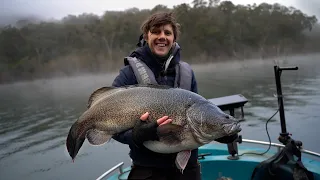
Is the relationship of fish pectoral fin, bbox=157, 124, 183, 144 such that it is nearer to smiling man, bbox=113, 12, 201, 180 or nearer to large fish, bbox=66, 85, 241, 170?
large fish, bbox=66, 85, 241, 170

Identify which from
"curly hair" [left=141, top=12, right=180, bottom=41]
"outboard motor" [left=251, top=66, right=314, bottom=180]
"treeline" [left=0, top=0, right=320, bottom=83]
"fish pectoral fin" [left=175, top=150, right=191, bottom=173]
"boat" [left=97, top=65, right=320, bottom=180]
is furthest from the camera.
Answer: "treeline" [left=0, top=0, right=320, bottom=83]

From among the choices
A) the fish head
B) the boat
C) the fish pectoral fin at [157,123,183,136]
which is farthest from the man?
the boat

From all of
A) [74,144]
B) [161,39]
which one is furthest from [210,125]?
[74,144]

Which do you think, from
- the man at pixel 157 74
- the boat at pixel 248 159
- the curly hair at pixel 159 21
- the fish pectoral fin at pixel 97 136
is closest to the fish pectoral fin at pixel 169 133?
the man at pixel 157 74

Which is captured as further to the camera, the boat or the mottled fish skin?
the boat

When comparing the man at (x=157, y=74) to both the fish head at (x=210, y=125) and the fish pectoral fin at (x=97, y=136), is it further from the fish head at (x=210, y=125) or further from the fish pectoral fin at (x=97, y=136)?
the fish head at (x=210, y=125)

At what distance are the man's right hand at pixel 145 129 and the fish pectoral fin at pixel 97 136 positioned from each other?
12.2 inches

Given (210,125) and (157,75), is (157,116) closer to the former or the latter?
(210,125)

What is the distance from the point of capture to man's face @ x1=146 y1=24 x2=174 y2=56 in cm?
271

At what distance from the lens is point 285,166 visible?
4133mm

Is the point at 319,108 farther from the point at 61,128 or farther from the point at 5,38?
the point at 5,38

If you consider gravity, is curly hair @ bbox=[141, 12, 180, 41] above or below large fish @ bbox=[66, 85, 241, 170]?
above

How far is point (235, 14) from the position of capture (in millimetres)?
Result: 79188

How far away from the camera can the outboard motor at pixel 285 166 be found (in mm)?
3926
